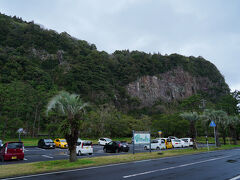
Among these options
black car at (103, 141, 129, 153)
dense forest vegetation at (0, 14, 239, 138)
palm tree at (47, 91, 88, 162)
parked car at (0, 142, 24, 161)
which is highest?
dense forest vegetation at (0, 14, 239, 138)

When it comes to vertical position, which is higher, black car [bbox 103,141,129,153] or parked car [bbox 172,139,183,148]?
black car [bbox 103,141,129,153]

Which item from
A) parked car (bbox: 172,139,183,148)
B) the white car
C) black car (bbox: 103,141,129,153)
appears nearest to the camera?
the white car

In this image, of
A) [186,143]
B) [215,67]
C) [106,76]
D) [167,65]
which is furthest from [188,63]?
[186,143]

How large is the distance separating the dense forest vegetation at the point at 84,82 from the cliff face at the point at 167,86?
393 cm

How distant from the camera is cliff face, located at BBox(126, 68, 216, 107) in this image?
11206 centimetres

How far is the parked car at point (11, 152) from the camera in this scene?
13.9 metres

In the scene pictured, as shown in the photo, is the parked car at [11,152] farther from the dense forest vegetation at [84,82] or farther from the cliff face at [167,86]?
the cliff face at [167,86]

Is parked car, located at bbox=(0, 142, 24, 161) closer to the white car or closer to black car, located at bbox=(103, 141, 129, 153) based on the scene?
the white car

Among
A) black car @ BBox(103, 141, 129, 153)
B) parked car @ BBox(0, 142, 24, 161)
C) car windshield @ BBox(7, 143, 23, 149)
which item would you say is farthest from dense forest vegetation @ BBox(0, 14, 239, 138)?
parked car @ BBox(0, 142, 24, 161)

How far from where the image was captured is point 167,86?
120375 millimetres

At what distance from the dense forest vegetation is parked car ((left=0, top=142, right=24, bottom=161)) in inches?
1042

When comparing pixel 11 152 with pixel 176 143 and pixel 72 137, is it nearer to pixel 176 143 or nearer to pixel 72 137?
pixel 72 137

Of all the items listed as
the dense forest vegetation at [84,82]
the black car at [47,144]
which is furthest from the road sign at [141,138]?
the dense forest vegetation at [84,82]

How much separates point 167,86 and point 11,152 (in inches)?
4450
